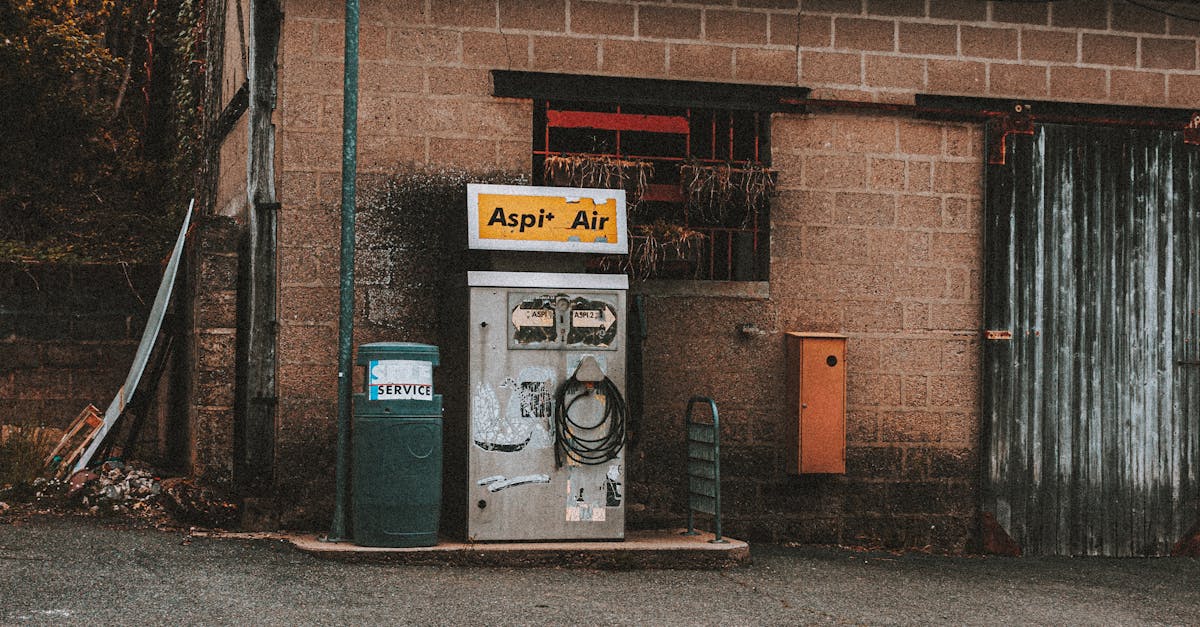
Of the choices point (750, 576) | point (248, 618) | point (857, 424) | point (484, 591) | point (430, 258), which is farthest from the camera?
point (857, 424)

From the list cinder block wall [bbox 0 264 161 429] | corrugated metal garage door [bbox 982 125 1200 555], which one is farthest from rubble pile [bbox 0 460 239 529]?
corrugated metal garage door [bbox 982 125 1200 555]

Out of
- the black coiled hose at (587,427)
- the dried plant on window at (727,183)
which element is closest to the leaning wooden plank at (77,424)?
the black coiled hose at (587,427)

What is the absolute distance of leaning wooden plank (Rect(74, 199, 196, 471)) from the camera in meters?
10.4

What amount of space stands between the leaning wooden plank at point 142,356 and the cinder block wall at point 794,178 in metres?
1.96

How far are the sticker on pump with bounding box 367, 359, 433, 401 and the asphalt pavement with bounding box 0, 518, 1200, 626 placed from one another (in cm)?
100

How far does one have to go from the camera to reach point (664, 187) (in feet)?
32.5

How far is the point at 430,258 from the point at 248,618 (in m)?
3.38

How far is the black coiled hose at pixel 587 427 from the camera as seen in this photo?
28.2ft

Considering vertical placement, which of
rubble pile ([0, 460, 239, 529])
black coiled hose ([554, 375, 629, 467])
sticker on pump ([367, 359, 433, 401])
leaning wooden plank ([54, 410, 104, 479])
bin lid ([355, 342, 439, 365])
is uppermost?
bin lid ([355, 342, 439, 365])

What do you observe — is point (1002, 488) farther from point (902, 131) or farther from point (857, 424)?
point (902, 131)

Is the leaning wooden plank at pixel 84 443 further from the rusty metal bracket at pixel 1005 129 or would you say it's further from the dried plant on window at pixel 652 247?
the rusty metal bracket at pixel 1005 129

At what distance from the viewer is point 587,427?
862 cm

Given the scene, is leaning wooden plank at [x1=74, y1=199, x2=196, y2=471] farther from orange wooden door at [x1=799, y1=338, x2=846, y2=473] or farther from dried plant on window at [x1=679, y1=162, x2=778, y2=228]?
orange wooden door at [x1=799, y1=338, x2=846, y2=473]

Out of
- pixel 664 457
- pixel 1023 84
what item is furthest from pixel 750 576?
pixel 1023 84
